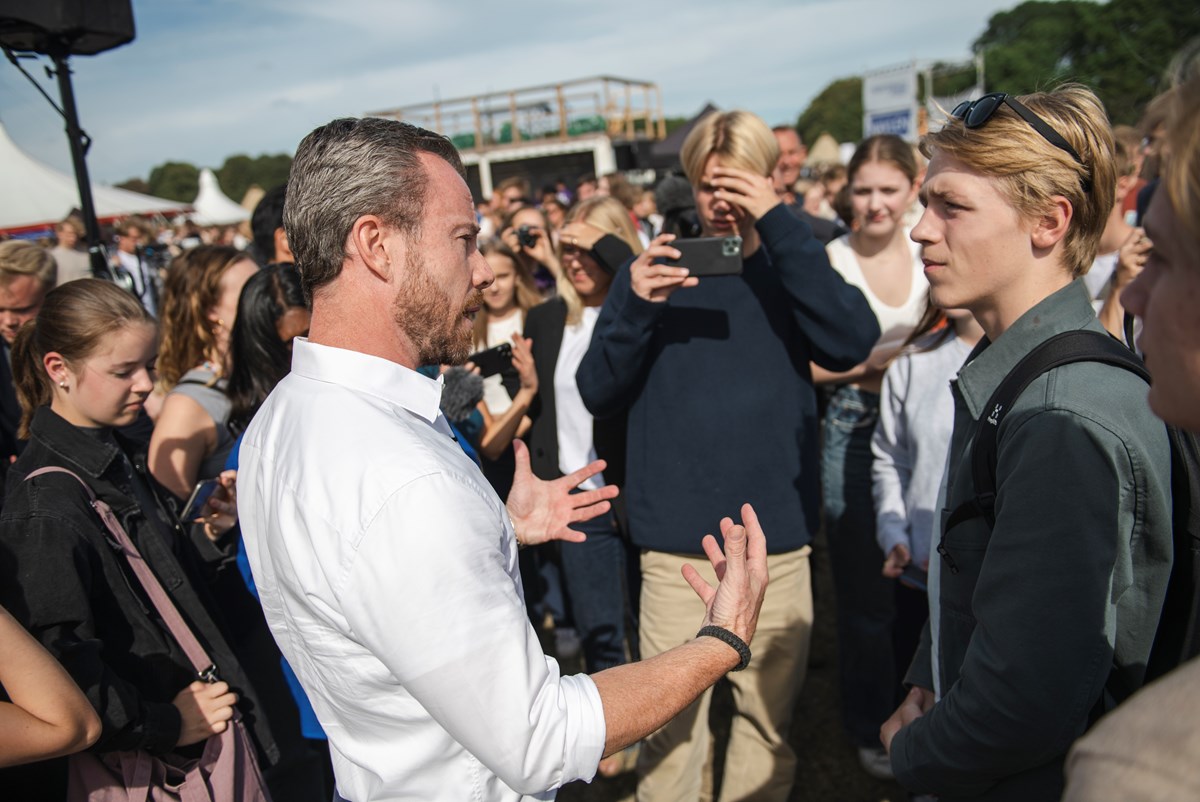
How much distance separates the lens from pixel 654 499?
259cm

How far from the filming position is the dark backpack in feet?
4.28

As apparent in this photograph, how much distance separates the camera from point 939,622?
1.68 metres

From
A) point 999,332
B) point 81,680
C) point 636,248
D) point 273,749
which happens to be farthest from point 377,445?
point 636,248

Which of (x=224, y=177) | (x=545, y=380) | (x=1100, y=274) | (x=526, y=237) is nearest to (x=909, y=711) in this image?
(x=545, y=380)

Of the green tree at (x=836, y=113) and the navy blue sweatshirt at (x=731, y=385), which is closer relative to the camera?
the navy blue sweatshirt at (x=731, y=385)

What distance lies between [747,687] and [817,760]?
974 millimetres

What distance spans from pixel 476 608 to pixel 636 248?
2932mm

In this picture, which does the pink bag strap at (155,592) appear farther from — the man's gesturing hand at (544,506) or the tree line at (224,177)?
the tree line at (224,177)

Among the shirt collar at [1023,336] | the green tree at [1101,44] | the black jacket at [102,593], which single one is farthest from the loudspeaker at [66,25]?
the shirt collar at [1023,336]

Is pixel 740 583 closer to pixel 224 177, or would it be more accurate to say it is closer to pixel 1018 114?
pixel 1018 114

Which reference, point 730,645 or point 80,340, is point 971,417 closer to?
point 730,645

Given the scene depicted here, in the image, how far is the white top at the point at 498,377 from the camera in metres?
→ 4.09

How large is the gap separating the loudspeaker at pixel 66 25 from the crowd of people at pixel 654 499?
5.41ft

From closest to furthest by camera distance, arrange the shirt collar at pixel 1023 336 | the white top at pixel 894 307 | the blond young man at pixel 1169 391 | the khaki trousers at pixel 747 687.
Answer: the blond young man at pixel 1169 391, the shirt collar at pixel 1023 336, the khaki trousers at pixel 747 687, the white top at pixel 894 307
